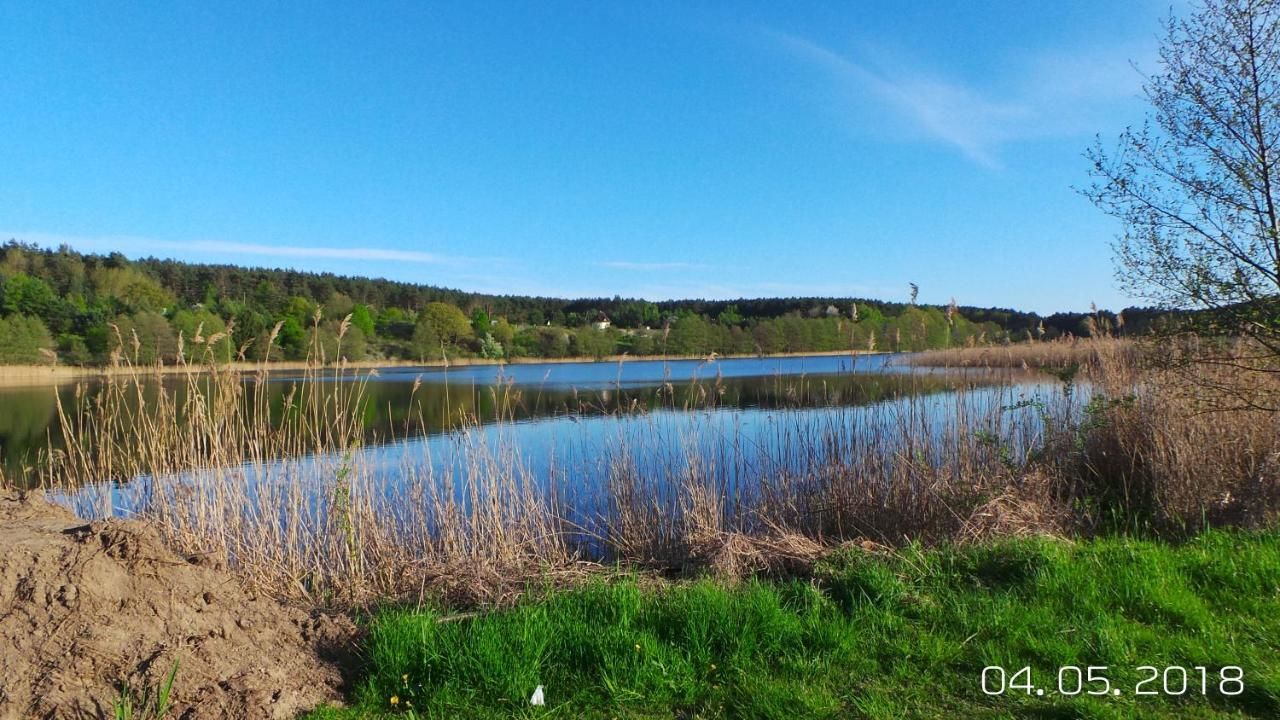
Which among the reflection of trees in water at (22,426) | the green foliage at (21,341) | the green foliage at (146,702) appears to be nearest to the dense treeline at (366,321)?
the green foliage at (21,341)

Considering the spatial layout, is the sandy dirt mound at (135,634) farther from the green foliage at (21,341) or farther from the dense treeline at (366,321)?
the green foliage at (21,341)

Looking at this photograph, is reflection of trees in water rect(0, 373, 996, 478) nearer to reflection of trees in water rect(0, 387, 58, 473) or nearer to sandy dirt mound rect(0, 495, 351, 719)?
reflection of trees in water rect(0, 387, 58, 473)

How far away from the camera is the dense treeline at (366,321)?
28.2ft

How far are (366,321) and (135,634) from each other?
49.3m

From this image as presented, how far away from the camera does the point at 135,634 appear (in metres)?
3.11

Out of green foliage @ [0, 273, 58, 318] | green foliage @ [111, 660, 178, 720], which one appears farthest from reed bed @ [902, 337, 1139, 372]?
green foliage @ [0, 273, 58, 318]

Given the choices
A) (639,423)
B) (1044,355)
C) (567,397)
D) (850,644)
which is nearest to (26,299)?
(567,397)

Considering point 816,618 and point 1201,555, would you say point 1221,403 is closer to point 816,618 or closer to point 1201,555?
point 1201,555

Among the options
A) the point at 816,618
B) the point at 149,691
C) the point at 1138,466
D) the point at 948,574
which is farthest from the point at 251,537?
the point at 1138,466

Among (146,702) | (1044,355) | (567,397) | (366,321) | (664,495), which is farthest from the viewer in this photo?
(366,321)

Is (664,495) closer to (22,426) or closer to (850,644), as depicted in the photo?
(850,644)

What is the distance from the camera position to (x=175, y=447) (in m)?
6.23

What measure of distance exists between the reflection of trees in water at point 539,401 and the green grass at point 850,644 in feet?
12.2

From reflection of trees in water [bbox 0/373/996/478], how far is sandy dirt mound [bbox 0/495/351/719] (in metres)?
3.79
